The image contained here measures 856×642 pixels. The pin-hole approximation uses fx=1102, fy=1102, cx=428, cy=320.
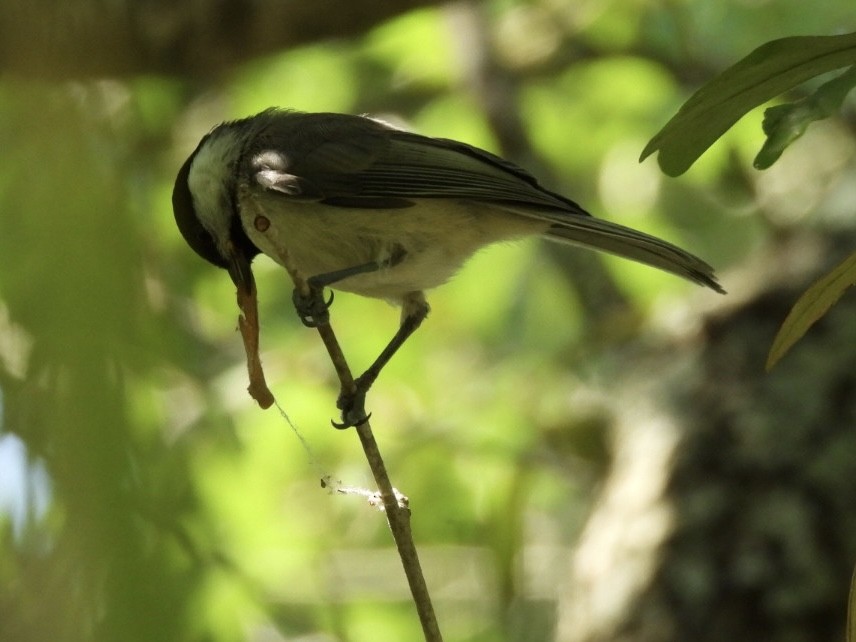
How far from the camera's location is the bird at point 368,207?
9.41 ft

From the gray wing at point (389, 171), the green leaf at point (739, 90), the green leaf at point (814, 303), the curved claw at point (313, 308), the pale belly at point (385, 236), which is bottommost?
the green leaf at point (814, 303)

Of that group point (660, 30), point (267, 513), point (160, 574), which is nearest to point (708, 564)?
point (267, 513)

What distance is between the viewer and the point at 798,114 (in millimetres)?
1549

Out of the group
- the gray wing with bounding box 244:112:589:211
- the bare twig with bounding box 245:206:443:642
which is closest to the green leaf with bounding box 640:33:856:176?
the bare twig with bounding box 245:206:443:642

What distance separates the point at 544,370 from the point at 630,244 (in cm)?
159

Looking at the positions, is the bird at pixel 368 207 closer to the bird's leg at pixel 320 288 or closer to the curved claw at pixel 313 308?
the bird's leg at pixel 320 288

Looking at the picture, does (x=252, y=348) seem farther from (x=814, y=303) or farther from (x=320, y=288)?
(x=814, y=303)

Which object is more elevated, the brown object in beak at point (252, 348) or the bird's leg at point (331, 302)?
the bird's leg at point (331, 302)

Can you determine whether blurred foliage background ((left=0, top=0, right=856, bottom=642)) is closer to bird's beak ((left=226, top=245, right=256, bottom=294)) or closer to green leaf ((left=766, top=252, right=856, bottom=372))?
bird's beak ((left=226, top=245, right=256, bottom=294))

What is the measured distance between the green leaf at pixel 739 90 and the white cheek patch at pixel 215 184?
1.66 meters

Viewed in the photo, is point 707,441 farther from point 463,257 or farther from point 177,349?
point 177,349

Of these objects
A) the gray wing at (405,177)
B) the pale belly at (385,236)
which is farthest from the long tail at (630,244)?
the pale belly at (385,236)

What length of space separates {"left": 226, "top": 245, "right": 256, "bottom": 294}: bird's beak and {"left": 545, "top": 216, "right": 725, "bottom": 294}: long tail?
78 centimetres

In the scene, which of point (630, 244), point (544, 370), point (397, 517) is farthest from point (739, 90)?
point (544, 370)
